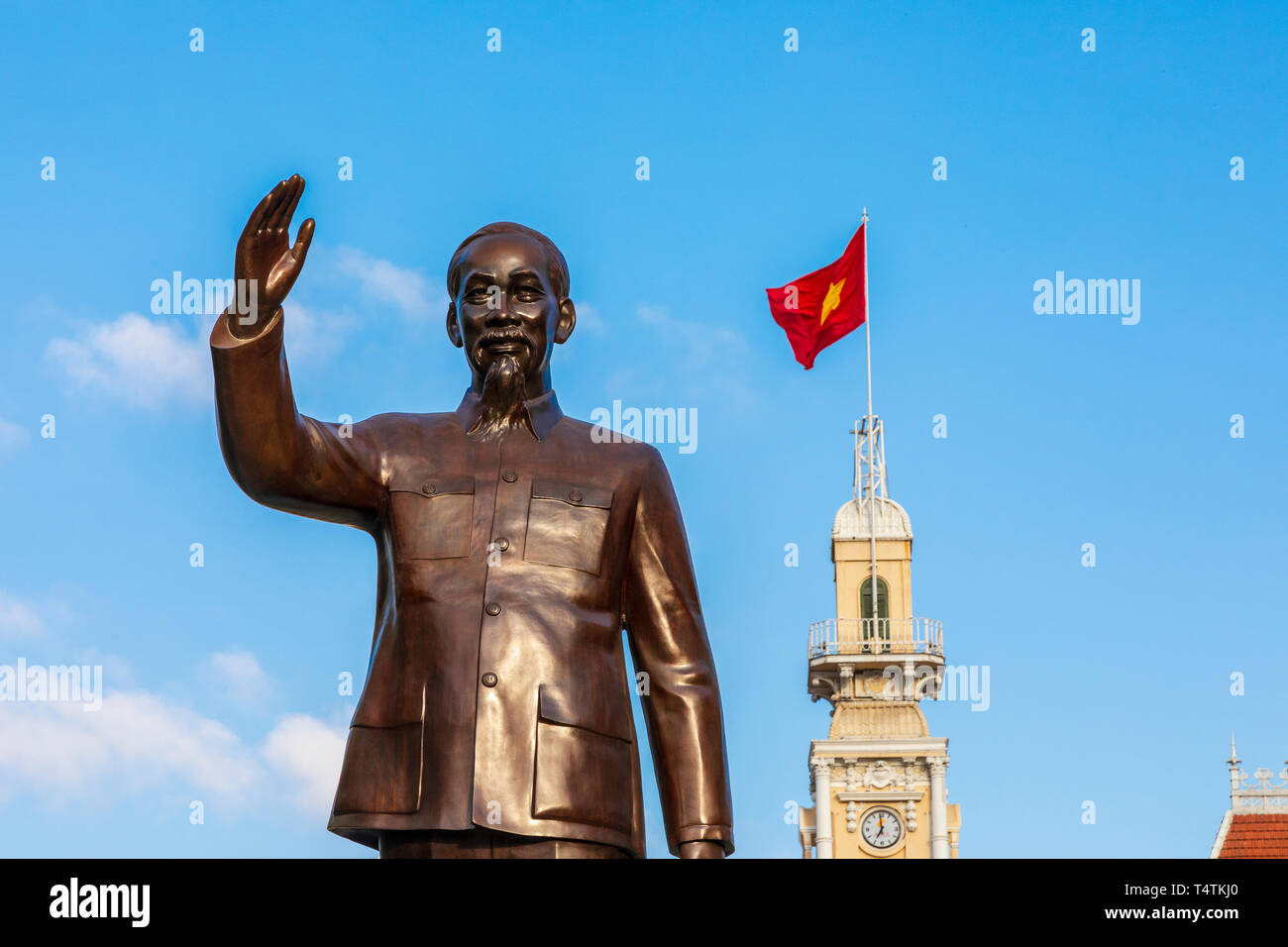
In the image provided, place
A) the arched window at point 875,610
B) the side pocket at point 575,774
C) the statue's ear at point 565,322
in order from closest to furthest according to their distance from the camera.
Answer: the side pocket at point 575,774 < the statue's ear at point 565,322 < the arched window at point 875,610

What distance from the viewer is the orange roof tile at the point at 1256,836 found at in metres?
53.2

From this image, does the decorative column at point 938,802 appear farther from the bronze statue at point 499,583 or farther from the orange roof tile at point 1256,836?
the bronze statue at point 499,583

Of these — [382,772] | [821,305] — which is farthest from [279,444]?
[821,305]

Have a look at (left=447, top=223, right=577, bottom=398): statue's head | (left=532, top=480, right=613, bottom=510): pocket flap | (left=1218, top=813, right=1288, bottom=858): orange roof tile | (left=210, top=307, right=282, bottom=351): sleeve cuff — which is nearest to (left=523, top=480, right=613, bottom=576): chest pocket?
(left=532, top=480, right=613, bottom=510): pocket flap

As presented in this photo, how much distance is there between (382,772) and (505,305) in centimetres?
174

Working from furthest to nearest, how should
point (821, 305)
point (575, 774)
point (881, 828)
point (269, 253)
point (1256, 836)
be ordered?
point (881, 828)
point (1256, 836)
point (821, 305)
point (575, 774)
point (269, 253)

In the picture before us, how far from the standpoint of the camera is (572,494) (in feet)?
24.5

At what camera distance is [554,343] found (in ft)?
25.5

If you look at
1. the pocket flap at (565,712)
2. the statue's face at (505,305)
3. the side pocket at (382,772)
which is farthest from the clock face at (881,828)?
the side pocket at (382,772)

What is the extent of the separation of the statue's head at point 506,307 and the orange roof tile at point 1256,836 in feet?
159

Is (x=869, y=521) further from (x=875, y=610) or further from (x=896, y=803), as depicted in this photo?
(x=896, y=803)
